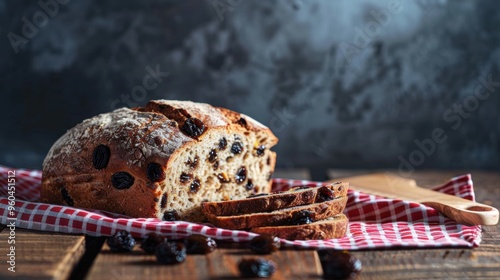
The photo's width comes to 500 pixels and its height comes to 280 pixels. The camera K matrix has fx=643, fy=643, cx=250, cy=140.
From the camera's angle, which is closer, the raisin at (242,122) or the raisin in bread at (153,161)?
the raisin in bread at (153,161)

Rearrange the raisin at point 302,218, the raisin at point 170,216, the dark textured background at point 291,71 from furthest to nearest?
the dark textured background at point 291,71 → the raisin at point 170,216 → the raisin at point 302,218

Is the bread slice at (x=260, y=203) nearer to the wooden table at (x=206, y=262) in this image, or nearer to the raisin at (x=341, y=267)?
the wooden table at (x=206, y=262)

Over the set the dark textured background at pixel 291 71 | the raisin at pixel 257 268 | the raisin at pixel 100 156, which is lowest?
the raisin at pixel 257 268

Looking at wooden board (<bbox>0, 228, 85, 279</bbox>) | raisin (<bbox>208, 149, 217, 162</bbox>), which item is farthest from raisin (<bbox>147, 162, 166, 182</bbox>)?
wooden board (<bbox>0, 228, 85, 279</bbox>)

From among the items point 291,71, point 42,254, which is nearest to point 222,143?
point 42,254

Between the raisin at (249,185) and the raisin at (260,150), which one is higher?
the raisin at (260,150)

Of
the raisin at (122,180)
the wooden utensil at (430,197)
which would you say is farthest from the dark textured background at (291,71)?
the raisin at (122,180)

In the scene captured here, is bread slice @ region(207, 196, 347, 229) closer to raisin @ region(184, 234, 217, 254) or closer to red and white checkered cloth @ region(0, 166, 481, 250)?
red and white checkered cloth @ region(0, 166, 481, 250)
